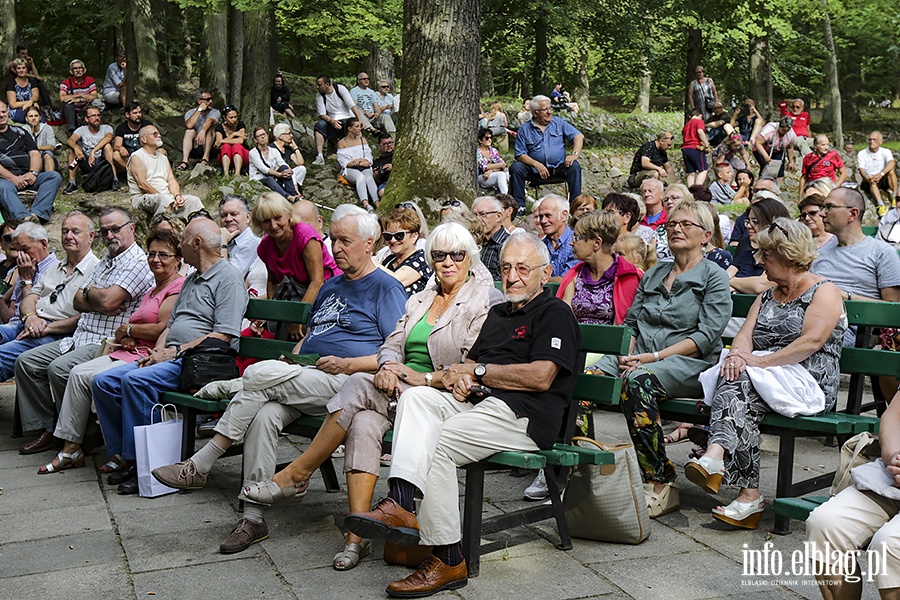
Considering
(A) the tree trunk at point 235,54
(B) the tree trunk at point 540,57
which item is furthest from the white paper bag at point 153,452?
(B) the tree trunk at point 540,57

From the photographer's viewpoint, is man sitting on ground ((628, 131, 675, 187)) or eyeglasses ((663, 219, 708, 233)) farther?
man sitting on ground ((628, 131, 675, 187))

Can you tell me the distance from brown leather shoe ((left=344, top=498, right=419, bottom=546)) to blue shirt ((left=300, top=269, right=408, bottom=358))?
1359 millimetres

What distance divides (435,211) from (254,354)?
481cm

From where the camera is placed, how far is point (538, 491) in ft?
17.3

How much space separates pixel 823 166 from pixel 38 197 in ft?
45.1

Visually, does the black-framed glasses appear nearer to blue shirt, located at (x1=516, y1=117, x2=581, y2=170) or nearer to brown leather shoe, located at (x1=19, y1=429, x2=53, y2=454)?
brown leather shoe, located at (x1=19, y1=429, x2=53, y2=454)

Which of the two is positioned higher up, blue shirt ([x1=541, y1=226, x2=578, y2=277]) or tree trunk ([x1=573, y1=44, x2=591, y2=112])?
tree trunk ([x1=573, y1=44, x2=591, y2=112])

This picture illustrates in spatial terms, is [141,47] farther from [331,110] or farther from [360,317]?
[360,317]

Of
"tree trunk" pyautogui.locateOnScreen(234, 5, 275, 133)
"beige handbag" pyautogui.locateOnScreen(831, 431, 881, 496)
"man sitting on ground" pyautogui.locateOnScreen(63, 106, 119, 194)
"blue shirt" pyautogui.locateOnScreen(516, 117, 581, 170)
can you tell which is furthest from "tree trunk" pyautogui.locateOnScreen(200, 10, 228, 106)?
"beige handbag" pyautogui.locateOnScreen(831, 431, 881, 496)

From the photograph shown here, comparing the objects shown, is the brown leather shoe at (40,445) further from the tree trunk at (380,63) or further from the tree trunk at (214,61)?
the tree trunk at (380,63)

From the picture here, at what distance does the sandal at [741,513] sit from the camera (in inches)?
186

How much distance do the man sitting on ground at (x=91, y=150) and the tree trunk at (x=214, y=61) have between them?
14.7ft

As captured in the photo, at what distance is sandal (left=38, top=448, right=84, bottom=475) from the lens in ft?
20.7

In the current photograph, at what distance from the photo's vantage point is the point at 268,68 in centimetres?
1706
